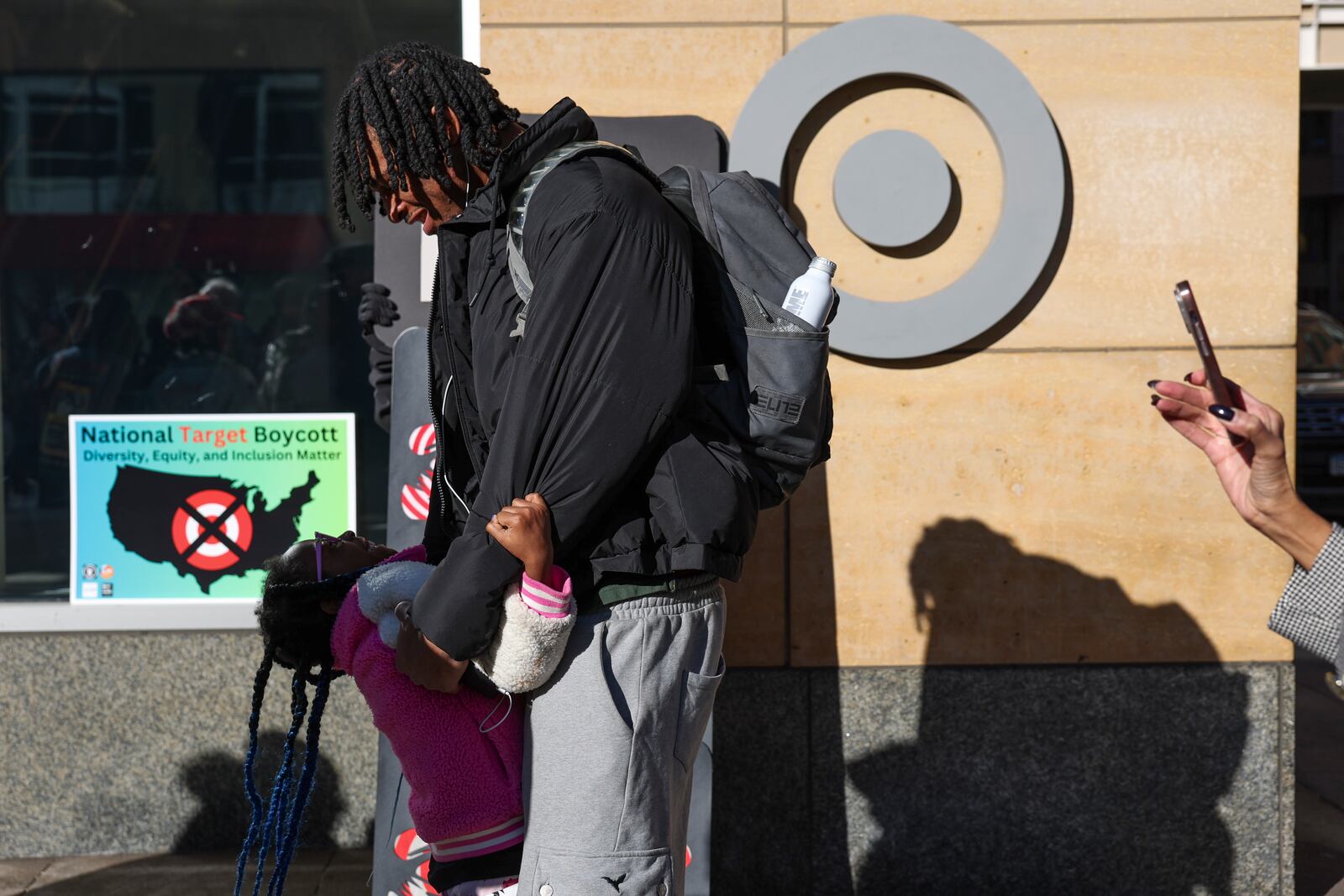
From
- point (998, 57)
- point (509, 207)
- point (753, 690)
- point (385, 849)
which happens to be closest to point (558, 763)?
point (509, 207)

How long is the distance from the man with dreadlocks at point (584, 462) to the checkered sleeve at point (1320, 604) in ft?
2.67

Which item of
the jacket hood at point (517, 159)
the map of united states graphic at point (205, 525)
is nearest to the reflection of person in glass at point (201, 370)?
the map of united states graphic at point (205, 525)

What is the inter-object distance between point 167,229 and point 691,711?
3.19 metres

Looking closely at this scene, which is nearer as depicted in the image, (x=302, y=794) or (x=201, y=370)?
(x=302, y=794)

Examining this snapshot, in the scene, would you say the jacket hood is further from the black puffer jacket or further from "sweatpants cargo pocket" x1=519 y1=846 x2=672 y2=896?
"sweatpants cargo pocket" x1=519 y1=846 x2=672 y2=896

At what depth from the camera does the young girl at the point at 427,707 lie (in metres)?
2.09

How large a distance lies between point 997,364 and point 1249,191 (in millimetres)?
896

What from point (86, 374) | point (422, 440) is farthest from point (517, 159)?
point (86, 374)

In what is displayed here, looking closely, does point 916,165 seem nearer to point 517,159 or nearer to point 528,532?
point 517,159

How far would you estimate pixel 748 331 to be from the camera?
6.69ft

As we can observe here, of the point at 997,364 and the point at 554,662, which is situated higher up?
the point at 997,364

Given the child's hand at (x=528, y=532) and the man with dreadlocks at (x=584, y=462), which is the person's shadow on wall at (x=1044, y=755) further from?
the child's hand at (x=528, y=532)

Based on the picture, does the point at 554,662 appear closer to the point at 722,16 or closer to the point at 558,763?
the point at 558,763

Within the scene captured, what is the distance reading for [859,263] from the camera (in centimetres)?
388
